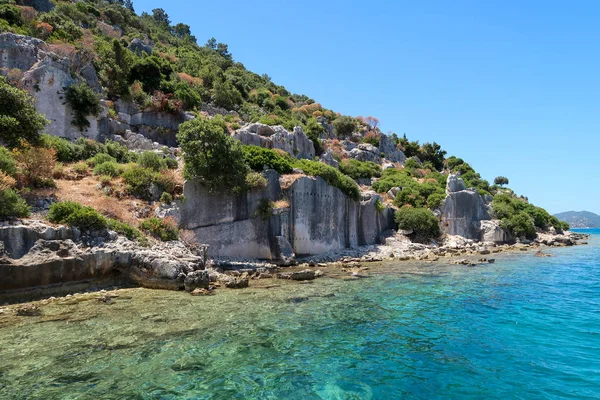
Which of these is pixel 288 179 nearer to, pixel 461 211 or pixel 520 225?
pixel 461 211

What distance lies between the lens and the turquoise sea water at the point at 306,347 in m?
7.08

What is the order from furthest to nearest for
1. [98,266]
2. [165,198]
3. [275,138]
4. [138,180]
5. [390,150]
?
[390,150], [275,138], [138,180], [165,198], [98,266]

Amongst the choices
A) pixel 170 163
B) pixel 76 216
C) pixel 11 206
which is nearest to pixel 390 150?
pixel 170 163

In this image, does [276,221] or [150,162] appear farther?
[276,221]

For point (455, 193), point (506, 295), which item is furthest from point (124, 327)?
point (455, 193)

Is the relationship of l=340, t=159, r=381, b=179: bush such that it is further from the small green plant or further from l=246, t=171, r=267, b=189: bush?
the small green plant

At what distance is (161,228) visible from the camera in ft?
65.3

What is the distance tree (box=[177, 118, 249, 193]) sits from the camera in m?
22.7

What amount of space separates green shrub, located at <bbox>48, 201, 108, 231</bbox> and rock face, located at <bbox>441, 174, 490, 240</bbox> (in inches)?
1390

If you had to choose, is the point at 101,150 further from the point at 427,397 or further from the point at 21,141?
the point at 427,397

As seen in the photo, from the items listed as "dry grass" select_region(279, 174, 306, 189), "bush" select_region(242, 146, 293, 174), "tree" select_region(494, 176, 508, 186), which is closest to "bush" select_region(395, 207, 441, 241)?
"dry grass" select_region(279, 174, 306, 189)

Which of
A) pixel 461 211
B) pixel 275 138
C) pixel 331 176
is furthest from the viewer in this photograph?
pixel 461 211

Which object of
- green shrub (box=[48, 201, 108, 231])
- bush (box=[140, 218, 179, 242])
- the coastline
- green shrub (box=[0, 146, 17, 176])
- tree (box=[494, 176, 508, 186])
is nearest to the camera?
the coastline

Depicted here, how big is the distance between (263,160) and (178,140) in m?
6.56
